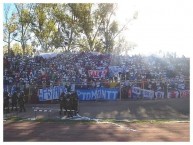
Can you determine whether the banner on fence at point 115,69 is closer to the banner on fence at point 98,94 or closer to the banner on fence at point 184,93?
the banner on fence at point 98,94

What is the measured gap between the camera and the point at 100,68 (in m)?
31.1

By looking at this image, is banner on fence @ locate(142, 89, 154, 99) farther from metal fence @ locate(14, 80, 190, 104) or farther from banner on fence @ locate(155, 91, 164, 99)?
banner on fence @ locate(155, 91, 164, 99)

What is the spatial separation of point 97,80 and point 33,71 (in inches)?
195

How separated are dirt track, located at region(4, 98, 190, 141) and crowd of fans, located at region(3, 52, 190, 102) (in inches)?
A: 106

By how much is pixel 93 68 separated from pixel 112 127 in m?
13.4

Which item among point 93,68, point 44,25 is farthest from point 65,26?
point 93,68

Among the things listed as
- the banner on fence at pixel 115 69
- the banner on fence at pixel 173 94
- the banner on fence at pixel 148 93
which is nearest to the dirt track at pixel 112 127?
the banner on fence at pixel 148 93

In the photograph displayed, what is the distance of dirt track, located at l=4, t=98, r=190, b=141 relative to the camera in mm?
15797

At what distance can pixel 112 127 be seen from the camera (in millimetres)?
18219

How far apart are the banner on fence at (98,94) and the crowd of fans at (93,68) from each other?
0.36 metres

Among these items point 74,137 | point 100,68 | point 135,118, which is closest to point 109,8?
point 100,68

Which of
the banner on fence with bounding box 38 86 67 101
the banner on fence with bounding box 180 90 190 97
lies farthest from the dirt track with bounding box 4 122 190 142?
the banner on fence with bounding box 180 90 190 97

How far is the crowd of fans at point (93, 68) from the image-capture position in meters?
28.5

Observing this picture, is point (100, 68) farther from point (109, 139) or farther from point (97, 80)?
point (109, 139)
